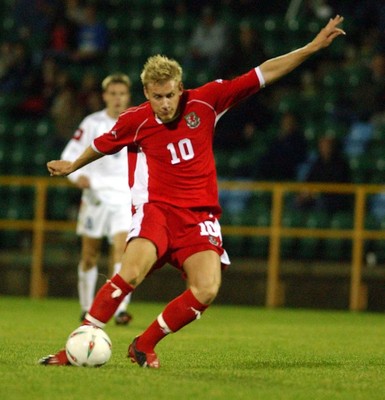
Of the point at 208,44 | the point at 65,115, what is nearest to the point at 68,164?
the point at 65,115

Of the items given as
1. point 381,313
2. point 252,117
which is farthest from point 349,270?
point 252,117

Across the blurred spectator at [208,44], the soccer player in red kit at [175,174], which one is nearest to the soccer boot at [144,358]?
the soccer player in red kit at [175,174]

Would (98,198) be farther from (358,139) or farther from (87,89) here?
(87,89)

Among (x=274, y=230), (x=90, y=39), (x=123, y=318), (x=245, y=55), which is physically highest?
(x=90, y=39)

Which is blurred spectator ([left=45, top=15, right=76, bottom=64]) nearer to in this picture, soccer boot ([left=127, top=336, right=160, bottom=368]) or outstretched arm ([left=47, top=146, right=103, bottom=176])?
outstretched arm ([left=47, top=146, right=103, bottom=176])

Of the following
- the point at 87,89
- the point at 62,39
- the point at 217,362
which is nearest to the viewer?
the point at 217,362

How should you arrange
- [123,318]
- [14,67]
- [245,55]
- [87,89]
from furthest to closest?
[14,67] → [87,89] → [245,55] → [123,318]

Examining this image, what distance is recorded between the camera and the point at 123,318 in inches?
414

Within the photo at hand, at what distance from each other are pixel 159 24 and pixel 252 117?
306cm

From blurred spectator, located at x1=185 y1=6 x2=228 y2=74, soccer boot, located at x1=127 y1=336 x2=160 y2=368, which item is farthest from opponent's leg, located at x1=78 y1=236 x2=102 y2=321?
blurred spectator, located at x1=185 y1=6 x2=228 y2=74

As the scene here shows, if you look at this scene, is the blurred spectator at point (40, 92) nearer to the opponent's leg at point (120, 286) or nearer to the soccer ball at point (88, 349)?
the opponent's leg at point (120, 286)

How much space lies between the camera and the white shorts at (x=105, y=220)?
1112 cm

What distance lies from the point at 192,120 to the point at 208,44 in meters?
10.5

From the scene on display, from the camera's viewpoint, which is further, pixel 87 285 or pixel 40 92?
pixel 40 92
